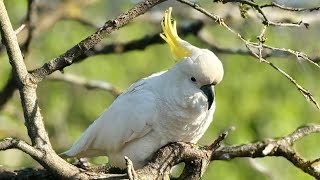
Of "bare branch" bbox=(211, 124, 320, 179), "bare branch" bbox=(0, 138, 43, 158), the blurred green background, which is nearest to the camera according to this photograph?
"bare branch" bbox=(0, 138, 43, 158)

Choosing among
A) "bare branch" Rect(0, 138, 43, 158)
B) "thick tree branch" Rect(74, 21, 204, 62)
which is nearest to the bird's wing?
"bare branch" Rect(0, 138, 43, 158)

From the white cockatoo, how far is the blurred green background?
3.87ft

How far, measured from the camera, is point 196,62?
271cm

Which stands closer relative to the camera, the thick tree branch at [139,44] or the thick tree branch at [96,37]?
the thick tree branch at [96,37]

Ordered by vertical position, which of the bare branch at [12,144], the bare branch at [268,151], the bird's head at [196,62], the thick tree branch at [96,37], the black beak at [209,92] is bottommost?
the bare branch at [268,151]

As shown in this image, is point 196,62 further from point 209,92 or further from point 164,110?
point 164,110

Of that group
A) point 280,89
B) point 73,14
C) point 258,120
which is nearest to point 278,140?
point 73,14

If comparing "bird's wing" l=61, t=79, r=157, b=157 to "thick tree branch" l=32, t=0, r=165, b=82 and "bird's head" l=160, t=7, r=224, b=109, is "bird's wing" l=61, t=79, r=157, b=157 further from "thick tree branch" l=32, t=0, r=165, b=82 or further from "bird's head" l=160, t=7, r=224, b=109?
"thick tree branch" l=32, t=0, r=165, b=82

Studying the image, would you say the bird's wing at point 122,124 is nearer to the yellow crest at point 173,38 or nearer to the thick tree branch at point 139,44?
the yellow crest at point 173,38

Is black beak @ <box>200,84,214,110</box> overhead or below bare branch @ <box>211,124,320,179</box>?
overhead

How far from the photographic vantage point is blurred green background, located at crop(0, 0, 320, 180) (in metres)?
4.54

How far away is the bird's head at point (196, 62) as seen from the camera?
2.68 m

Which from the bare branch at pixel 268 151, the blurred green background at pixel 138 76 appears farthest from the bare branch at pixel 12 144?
the blurred green background at pixel 138 76

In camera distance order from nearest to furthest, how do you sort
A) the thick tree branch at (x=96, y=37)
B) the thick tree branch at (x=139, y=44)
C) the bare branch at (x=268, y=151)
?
1. the thick tree branch at (x=96, y=37)
2. the bare branch at (x=268, y=151)
3. the thick tree branch at (x=139, y=44)
